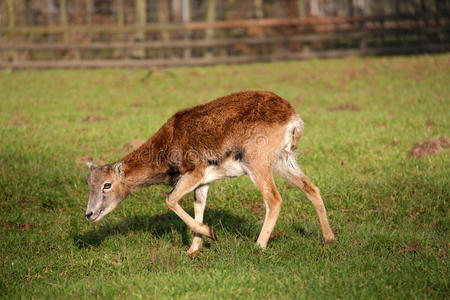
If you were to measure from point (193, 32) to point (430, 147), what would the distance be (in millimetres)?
16121

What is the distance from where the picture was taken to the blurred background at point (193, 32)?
75.6 feet

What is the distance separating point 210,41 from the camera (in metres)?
23.0

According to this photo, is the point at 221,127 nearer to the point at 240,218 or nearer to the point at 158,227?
the point at 240,218

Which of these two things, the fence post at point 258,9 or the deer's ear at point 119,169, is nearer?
the deer's ear at point 119,169

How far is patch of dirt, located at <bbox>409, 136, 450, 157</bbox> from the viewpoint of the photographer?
31.2ft

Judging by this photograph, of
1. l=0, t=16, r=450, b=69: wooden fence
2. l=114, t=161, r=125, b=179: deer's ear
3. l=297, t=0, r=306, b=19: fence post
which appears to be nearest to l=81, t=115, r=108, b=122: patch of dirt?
l=114, t=161, r=125, b=179: deer's ear

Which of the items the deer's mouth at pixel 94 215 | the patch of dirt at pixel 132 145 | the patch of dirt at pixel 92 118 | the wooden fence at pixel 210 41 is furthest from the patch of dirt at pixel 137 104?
the deer's mouth at pixel 94 215

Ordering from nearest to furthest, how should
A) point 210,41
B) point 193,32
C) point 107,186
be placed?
point 107,186 < point 210,41 < point 193,32

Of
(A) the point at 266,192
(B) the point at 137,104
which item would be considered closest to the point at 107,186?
(A) the point at 266,192

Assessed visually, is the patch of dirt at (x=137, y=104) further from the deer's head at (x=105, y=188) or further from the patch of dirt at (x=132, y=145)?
the deer's head at (x=105, y=188)

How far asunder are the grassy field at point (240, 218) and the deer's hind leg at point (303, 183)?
18 cm

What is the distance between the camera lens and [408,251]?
6.20m

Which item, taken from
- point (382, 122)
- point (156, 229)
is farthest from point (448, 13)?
point (156, 229)

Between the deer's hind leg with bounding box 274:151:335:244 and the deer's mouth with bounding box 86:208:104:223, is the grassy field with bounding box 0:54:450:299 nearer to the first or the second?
the deer's hind leg with bounding box 274:151:335:244
